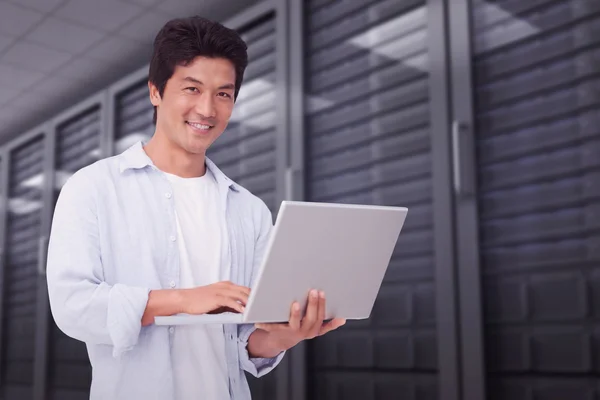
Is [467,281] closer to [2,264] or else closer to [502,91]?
[502,91]

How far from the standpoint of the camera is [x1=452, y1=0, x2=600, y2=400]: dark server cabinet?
8.85 feet

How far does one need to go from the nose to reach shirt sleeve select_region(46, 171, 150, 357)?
359 millimetres

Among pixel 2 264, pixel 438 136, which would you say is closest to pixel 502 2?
pixel 438 136

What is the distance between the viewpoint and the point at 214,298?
141 centimetres

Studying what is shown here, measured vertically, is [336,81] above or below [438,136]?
above

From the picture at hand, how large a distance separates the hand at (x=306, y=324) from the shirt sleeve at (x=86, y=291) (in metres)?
0.28

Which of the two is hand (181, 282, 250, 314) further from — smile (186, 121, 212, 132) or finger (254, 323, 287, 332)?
smile (186, 121, 212, 132)

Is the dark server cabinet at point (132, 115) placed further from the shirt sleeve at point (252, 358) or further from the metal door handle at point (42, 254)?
the shirt sleeve at point (252, 358)

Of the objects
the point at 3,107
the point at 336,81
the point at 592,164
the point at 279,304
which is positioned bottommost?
the point at 279,304

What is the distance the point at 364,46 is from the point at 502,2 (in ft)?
2.84

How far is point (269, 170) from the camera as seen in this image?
4277 millimetres

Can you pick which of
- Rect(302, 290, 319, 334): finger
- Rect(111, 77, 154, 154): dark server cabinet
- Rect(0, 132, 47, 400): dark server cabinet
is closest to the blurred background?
Rect(111, 77, 154, 154): dark server cabinet

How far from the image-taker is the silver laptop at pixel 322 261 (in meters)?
1.38

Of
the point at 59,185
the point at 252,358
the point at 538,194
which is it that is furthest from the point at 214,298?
the point at 59,185
